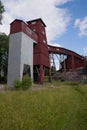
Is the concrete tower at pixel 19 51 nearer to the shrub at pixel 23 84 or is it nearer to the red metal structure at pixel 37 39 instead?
the red metal structure at pixel 37 39

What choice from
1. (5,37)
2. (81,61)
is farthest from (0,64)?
(81,61)

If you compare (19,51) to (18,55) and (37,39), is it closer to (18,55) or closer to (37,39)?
(18,55)

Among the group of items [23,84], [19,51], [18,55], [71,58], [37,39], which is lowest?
[23,84]

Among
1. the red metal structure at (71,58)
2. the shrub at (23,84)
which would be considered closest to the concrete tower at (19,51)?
the shrub at (23,84)

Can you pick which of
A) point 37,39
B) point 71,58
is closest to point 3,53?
point 37,39

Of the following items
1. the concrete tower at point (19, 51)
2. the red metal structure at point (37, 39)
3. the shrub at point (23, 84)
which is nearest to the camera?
the shrub at point (23, 84)

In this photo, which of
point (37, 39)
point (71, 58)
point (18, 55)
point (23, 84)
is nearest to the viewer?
point (23, 84)

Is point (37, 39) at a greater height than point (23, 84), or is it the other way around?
point (37, 39)

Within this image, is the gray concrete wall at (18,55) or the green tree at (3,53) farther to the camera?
the green tree at (3,53)

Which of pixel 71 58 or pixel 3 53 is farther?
pixel 71 58

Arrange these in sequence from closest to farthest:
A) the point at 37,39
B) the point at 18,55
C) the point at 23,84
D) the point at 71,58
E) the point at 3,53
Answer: the point at 23,84
the point at 18,55
the point at 37,39
the point at 3,53
the point at 71,58

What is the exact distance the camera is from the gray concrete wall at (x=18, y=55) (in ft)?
A: 84.8

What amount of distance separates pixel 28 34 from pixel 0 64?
1334cm

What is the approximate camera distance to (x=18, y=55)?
2616 centimetres
